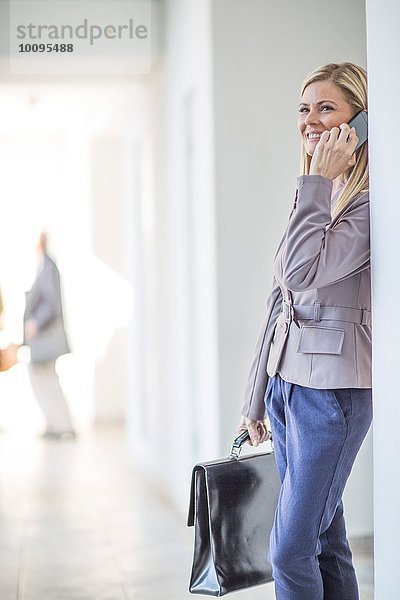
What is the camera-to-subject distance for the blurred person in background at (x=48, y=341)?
7.36 m

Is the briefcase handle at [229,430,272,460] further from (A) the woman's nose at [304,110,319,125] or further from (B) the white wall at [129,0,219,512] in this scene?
(B) the white wall at [129,0,219,512]

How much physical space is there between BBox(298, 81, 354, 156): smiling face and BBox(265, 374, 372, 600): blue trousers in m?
0.58

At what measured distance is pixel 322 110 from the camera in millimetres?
2197

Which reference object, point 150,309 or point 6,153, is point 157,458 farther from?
point 6,153

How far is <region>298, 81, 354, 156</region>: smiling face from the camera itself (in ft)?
7.18

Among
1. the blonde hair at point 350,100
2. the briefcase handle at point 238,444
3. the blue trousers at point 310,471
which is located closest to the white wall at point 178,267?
the briefcase handle at point 238,444

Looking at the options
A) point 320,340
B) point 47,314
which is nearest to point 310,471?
point 320,340

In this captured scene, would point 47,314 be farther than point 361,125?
Yes

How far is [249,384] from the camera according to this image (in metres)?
2.42

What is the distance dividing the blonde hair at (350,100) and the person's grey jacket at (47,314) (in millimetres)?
5299

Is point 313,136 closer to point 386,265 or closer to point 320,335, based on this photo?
point 386,265

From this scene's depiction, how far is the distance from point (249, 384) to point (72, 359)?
5.80m

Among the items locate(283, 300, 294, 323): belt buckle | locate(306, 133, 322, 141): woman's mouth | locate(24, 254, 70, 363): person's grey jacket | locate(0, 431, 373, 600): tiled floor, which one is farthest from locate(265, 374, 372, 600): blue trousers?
locate(24, 254, 70, 363): person's grey jacket

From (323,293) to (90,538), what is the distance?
2404mm
